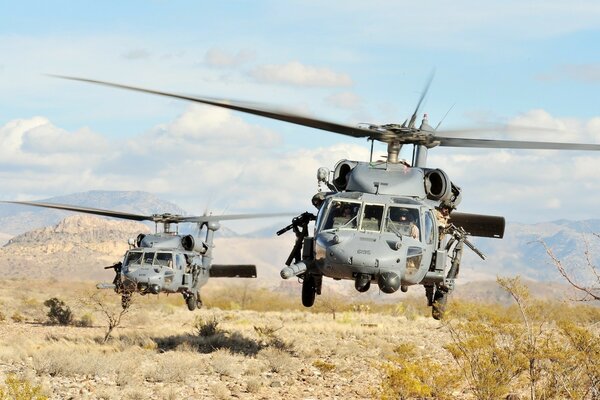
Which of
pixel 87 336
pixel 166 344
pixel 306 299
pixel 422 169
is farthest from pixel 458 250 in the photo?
pixel 87 336

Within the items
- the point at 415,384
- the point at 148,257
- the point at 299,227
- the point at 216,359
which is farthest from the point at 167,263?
the point at 415,384

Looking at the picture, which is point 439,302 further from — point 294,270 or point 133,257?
point 133,257

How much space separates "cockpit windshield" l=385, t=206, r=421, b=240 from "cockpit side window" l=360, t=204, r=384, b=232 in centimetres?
16

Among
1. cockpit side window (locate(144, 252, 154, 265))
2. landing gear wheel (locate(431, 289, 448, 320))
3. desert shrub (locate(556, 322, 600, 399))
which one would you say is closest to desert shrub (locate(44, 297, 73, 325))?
cockpit side window (locate(144, 252, 154, 265))

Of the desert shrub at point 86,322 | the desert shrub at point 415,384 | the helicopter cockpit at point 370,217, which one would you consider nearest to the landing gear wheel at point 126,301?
the desert shrub at point 86,322

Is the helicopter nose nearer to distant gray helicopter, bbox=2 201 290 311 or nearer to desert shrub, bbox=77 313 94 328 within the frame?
distant gray helicopter, bbox=2 201 290 311

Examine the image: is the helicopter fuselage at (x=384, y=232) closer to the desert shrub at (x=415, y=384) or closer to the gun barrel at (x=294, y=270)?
the gun barrel at (x=294, y=270)

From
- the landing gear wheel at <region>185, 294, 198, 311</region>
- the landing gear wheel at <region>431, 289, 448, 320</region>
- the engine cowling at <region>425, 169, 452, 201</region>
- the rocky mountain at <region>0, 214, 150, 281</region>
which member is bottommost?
the rocky mountain at <region>0, 214, 150, 281</region>

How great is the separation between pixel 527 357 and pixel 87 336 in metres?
15.4

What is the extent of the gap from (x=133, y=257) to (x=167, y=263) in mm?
1212

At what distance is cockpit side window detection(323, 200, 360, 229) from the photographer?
692 inches

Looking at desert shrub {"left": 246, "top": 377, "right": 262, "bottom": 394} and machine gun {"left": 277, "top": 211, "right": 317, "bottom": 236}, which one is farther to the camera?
machine gun {"left": 277, "top": 211, "right": 317, "bottom": 236}

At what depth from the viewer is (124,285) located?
3150 cm

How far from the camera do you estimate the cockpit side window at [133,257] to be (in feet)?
107
